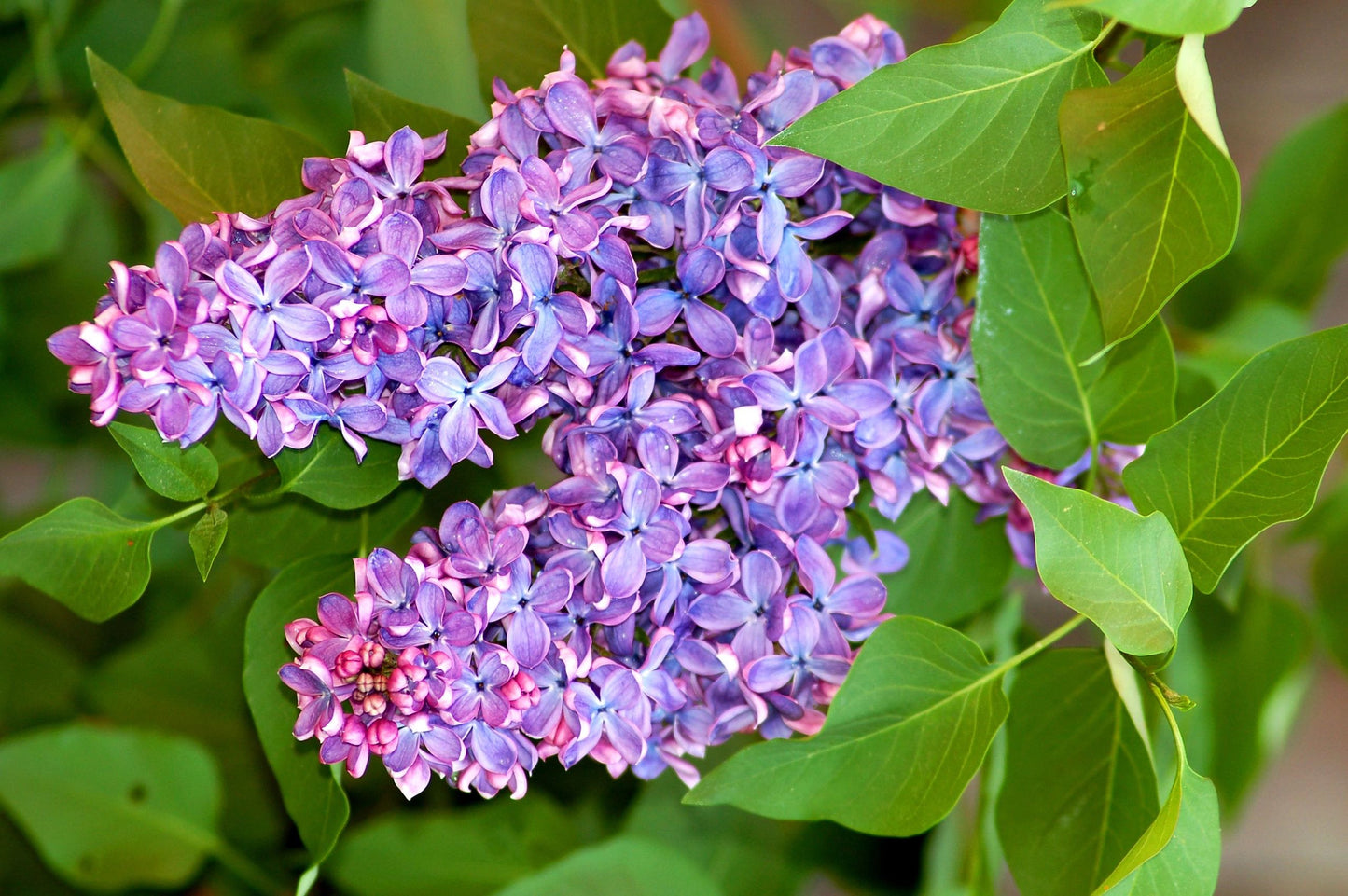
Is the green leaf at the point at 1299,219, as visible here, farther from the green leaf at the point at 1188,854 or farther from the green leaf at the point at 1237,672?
the green leaf at the point at 1188,854

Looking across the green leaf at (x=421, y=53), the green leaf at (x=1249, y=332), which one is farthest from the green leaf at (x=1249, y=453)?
the green leaf at (x=421, y=53)

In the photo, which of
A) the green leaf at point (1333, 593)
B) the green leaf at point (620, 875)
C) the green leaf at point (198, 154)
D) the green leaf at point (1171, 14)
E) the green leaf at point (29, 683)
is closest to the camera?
the green leaf at point (1171, 14)

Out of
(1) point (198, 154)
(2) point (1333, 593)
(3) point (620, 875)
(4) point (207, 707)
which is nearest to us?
→ (1) point (198, 154)

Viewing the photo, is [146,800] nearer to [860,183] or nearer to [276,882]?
[276,882]

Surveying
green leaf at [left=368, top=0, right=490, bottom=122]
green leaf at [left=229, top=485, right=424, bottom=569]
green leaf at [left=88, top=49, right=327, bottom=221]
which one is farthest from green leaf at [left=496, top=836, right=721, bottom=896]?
green leaf at [left=368, top=0, right=490, bottom=122]

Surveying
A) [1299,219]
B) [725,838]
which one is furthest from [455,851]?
[1299,219]

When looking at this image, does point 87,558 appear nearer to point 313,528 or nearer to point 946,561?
point 313,528
